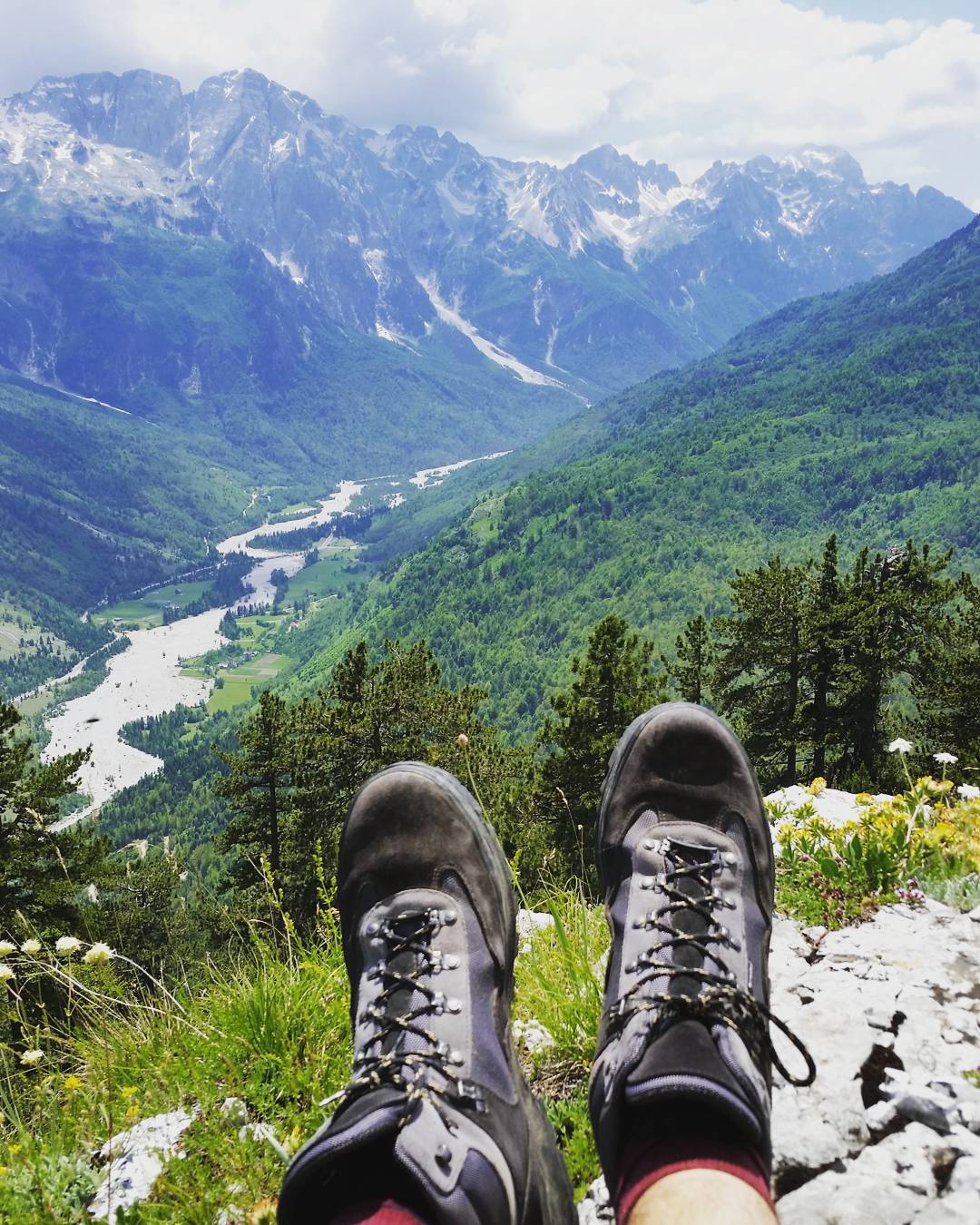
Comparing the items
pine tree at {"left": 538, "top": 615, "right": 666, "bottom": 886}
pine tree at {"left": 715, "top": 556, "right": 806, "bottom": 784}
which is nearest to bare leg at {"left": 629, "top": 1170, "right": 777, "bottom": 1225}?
pine tree at {"left": 538, "top": 615, "right": 666, "bottom": 886}

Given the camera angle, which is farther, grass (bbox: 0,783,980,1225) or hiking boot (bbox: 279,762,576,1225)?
grass (bbox: 0,783,980,1225)

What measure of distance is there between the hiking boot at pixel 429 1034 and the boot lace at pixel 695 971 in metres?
0.44

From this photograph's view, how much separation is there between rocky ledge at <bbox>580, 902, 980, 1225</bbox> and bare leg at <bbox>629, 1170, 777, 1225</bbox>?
7.0 inches

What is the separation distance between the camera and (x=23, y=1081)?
274 centimetres

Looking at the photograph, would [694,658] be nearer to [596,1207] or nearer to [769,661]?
[769,661]

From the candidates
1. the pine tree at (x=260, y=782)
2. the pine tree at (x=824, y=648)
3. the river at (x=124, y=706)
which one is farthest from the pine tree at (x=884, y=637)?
the river at (x=124, y=706)

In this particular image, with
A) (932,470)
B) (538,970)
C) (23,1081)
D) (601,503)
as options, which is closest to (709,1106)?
(538,970)

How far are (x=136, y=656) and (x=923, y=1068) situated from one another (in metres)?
213

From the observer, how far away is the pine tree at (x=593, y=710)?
1806cm

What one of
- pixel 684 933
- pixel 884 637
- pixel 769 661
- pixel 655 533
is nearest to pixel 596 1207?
pixel 684 933

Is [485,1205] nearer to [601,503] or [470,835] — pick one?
[470,835]

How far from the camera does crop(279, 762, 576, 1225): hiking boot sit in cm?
180

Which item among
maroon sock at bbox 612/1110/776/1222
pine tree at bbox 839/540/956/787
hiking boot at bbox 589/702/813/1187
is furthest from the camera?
pine tree at bbox 839/540/956/787

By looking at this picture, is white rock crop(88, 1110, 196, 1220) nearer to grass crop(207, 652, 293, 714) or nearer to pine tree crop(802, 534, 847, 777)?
pine tree crop(802, 534, 847, 777)
